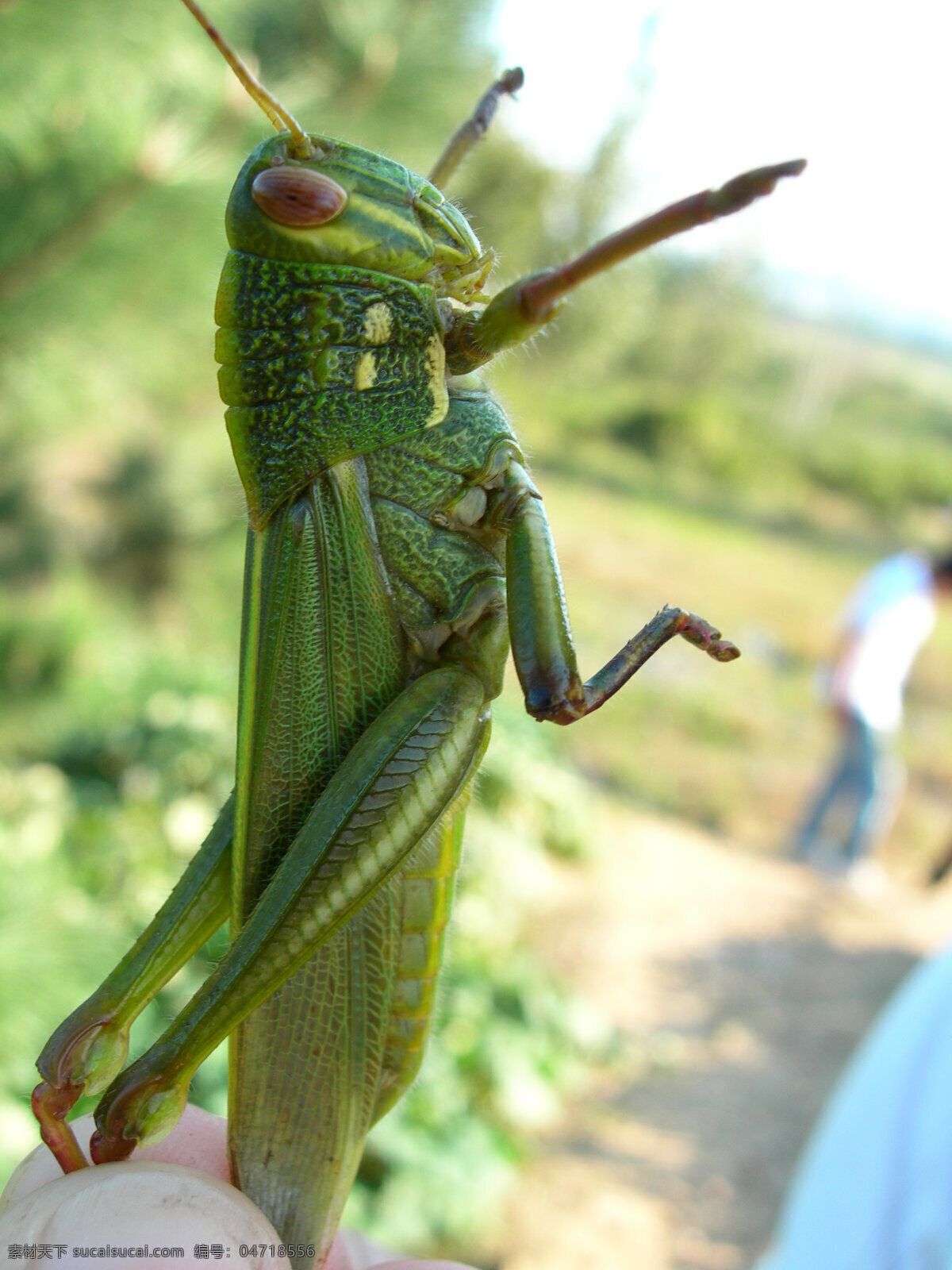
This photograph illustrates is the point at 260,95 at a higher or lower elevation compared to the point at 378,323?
higher

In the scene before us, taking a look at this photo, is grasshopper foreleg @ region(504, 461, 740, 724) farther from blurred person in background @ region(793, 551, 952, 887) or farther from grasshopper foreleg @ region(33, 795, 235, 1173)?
blurred person in background @ region(793, 551, 952, 887)

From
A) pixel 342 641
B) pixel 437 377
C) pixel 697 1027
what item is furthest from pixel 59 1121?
pixel 697 1027

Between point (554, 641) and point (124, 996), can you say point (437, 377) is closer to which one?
point (554, 641)

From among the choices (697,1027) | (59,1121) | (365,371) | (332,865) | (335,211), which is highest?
(335,211)

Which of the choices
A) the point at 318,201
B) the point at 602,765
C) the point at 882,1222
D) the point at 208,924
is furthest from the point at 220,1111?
the point at 602,765

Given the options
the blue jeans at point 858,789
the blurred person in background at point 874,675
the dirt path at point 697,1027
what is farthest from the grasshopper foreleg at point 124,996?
the blue jeans at point 858,789

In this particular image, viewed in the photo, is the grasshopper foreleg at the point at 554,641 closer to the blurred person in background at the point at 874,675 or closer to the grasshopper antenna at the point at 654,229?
the grasshopper antenna at the point at 654,229

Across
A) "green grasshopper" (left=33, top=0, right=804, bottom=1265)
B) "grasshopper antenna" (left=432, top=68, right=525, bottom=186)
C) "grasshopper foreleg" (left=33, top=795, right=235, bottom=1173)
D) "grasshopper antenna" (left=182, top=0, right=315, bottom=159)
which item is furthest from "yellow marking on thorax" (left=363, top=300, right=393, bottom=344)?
"grasshopper foreleg" (left=33, top=795, right=235, bottom=1173)

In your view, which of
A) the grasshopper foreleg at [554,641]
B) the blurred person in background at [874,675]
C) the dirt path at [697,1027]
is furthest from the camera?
the blurred person in background at [874,675]
